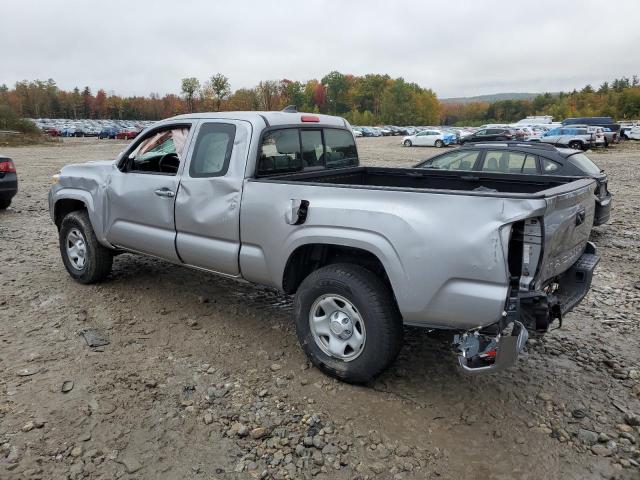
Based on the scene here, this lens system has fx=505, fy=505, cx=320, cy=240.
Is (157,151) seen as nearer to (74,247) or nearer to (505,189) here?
(74,247)

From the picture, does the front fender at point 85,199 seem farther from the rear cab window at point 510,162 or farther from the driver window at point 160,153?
the rear cab window at point 510,162

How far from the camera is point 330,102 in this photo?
131125 millimetres

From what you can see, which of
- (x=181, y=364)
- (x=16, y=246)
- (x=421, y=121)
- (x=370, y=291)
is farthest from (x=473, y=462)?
(x=421, y=121)

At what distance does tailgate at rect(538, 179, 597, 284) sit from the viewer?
9.71ft

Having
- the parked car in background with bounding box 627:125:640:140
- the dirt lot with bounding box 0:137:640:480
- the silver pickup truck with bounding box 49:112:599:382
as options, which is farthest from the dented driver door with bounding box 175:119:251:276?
the parked car in background with bounding box 627:125:640:140

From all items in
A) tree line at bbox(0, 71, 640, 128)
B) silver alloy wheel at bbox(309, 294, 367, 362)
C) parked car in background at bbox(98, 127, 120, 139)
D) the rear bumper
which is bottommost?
silver alloy wheel at bbox(309, 294, 367, 362)

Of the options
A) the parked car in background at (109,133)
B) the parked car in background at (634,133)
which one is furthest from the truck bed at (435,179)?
the parked car in background at (109,133)

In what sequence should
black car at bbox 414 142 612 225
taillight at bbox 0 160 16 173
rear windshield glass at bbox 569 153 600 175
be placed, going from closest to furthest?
1. black car at bbox 414 142 612 225
2. rear windshield glass at bbox 569 153 600 175
3. taillight at bbox 0 160 16 173

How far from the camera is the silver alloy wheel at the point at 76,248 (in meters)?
5.52

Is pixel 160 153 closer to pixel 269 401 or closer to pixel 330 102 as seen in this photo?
pixel 269 401

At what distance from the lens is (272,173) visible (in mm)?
4328

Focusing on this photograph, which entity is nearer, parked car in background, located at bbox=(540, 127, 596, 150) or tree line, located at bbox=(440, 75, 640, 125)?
parked car in background, located at bbox=(540, 127, 596, 150)

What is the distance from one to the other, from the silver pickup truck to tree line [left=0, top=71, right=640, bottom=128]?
8646 cm

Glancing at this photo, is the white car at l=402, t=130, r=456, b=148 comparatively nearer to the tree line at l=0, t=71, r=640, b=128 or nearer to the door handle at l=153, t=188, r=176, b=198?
the door handle at l=153, t=188, r=176, b=198
